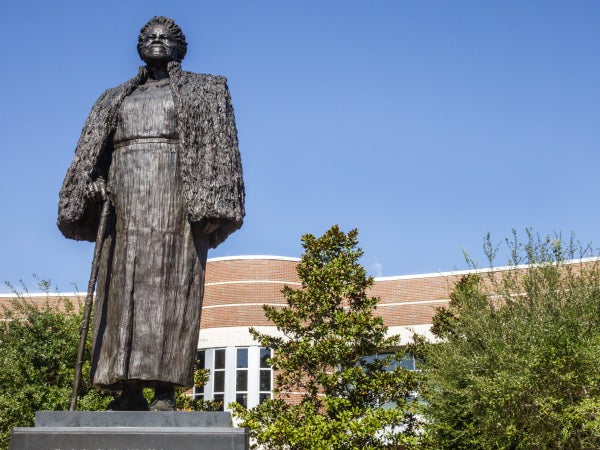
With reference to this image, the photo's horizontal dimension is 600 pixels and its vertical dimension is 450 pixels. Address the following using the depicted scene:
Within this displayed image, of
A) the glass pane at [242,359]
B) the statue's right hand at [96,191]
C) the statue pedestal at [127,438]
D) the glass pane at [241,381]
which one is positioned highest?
the statue's right hand at [96,191]

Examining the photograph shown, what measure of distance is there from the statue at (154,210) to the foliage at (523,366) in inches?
452

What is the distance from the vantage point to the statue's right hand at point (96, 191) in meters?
5.72

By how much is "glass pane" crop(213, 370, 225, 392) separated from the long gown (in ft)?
71.3

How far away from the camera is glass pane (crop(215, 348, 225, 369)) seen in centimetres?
2712

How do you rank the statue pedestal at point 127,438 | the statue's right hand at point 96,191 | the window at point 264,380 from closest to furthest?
the statue pedestal at point 127,438 → the statue's right hand at point 96,191 → the window at point 264,380

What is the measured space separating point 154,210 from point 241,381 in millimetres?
21741

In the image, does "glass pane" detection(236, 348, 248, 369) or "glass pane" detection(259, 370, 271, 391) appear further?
"glass pane" detection(236, 348, 248, 369)

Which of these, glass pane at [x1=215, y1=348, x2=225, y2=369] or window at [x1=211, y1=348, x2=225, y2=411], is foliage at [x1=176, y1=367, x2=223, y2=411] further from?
glass pane at [x1=215, y1=348, x2=225, y2=369]

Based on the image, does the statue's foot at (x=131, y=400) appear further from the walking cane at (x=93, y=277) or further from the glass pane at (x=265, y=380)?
the glass pane at (x=265, y=380)

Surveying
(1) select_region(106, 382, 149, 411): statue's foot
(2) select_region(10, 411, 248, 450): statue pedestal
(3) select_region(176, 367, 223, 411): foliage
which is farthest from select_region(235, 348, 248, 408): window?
(2) select_region(10, 411, 248, 450): statue pedestal

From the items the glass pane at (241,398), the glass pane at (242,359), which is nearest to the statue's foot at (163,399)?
the glass pane at (241,398)

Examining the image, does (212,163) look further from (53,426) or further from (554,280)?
(554,280)

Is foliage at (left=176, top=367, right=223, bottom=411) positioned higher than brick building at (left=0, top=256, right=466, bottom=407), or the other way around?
brick building at (left=0, top=256, right=466, bottom=407)

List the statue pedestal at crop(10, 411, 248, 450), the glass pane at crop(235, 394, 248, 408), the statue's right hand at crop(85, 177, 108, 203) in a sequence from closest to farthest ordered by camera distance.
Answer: the statue pedestal at crop(10, 411, 248, 450), the statue's right hand at crop(85, 177, 108, 203), the glass pane at crop(235, 394, 248, 408)
